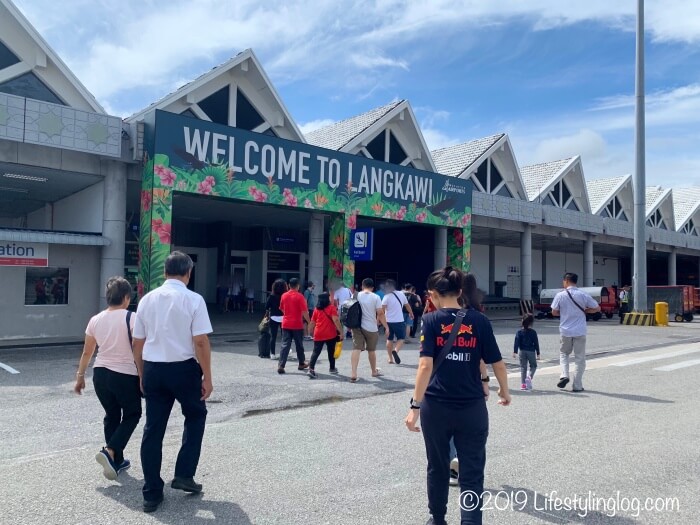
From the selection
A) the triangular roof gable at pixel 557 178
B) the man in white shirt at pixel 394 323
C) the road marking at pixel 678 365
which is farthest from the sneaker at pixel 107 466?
the triangular roof gable at pixel 557 178

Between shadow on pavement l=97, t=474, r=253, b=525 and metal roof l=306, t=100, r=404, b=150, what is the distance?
56.8 feet

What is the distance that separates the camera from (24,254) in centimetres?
1370

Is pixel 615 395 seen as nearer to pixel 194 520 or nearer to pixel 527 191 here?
pixel 194 520

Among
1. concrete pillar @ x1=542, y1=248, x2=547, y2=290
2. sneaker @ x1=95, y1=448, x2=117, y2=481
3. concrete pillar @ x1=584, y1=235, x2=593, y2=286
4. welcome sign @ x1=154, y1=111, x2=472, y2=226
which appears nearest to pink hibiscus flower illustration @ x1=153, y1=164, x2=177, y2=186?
welcome sign @ x1=154, y1=111, x2=472, y2=226

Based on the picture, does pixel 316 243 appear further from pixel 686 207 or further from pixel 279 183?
pixel 686 207

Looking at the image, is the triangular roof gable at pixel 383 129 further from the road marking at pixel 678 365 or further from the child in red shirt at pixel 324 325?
the road marking at pixel 678 365

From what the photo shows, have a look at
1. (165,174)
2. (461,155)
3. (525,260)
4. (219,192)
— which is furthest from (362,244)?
(525,260)

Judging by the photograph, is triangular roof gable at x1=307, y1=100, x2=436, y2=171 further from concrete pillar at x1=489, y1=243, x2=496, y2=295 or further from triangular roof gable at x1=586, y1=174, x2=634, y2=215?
triangular roof gable at x1=586, y1=174, x2=634, y2=215

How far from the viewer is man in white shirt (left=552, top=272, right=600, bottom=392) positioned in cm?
867

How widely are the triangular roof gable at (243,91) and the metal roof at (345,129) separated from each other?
235 cm

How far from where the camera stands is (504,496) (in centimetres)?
444

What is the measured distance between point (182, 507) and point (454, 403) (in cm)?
210

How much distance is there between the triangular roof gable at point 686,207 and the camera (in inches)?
1764

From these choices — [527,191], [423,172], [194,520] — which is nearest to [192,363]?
[194,520]
